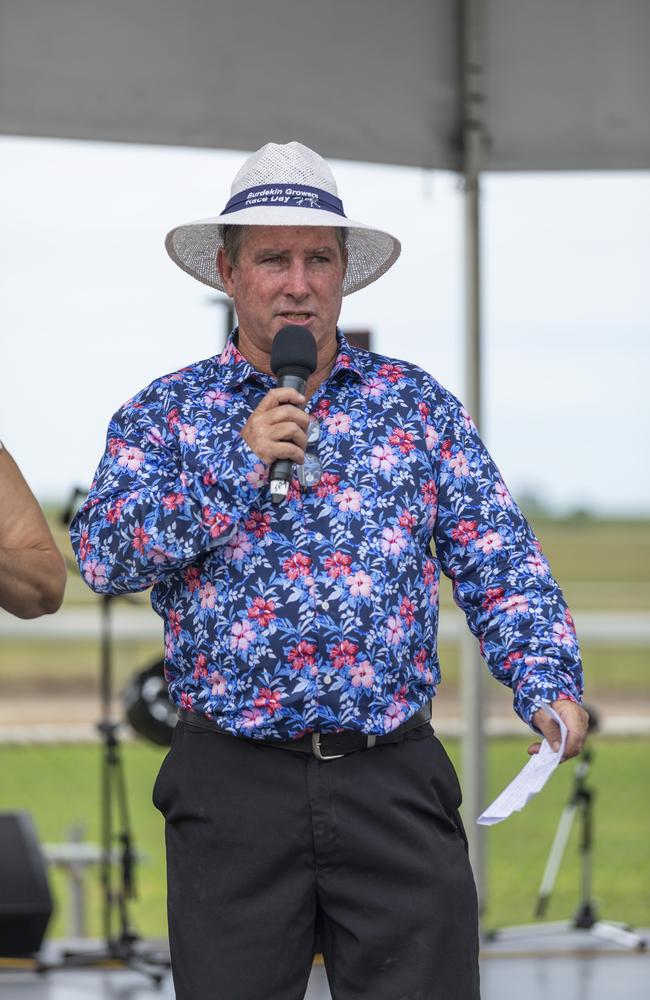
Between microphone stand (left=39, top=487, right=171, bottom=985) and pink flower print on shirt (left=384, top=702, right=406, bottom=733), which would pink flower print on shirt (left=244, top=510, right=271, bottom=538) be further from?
microphone stand (left=39, top=487, right=171, bottom=985)

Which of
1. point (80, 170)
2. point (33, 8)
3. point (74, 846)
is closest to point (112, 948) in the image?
point (74, 846)

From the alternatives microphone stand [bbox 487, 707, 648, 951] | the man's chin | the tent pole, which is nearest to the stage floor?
microphone stand [bbox 487, 707, 648, 951]

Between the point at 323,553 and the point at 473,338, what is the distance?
267cm

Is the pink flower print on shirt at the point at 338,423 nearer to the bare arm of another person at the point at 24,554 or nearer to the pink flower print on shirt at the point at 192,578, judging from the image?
the pink flower print on shirt at the point at 192,578

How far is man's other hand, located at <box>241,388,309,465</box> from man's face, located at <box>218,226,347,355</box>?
23cm

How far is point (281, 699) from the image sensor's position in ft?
6.79

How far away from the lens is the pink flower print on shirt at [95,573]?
210 cm

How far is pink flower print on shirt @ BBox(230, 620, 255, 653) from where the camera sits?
208 centimetres

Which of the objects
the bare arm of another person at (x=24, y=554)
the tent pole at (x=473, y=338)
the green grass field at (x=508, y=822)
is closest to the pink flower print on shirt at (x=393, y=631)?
the bare arm of another person at (x=24, y=554)

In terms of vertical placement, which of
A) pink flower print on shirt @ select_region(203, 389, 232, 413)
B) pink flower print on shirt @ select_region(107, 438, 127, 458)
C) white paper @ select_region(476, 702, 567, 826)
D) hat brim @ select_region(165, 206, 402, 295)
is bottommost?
white paper @ select_region(476, 702, 567, 826)

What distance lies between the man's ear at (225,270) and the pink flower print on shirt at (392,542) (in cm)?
51

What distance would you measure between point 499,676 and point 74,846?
3.64 meters

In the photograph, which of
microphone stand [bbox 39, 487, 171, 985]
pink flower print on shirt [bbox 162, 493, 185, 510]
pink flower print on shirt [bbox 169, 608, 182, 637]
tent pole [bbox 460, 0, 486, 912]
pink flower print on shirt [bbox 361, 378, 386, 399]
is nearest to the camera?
pink flower print on shirt [bbox 162, 493, 185, 510]

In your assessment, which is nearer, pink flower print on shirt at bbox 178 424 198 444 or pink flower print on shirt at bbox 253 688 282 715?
pink flower print on shirt at bbox 253 688 282 715
